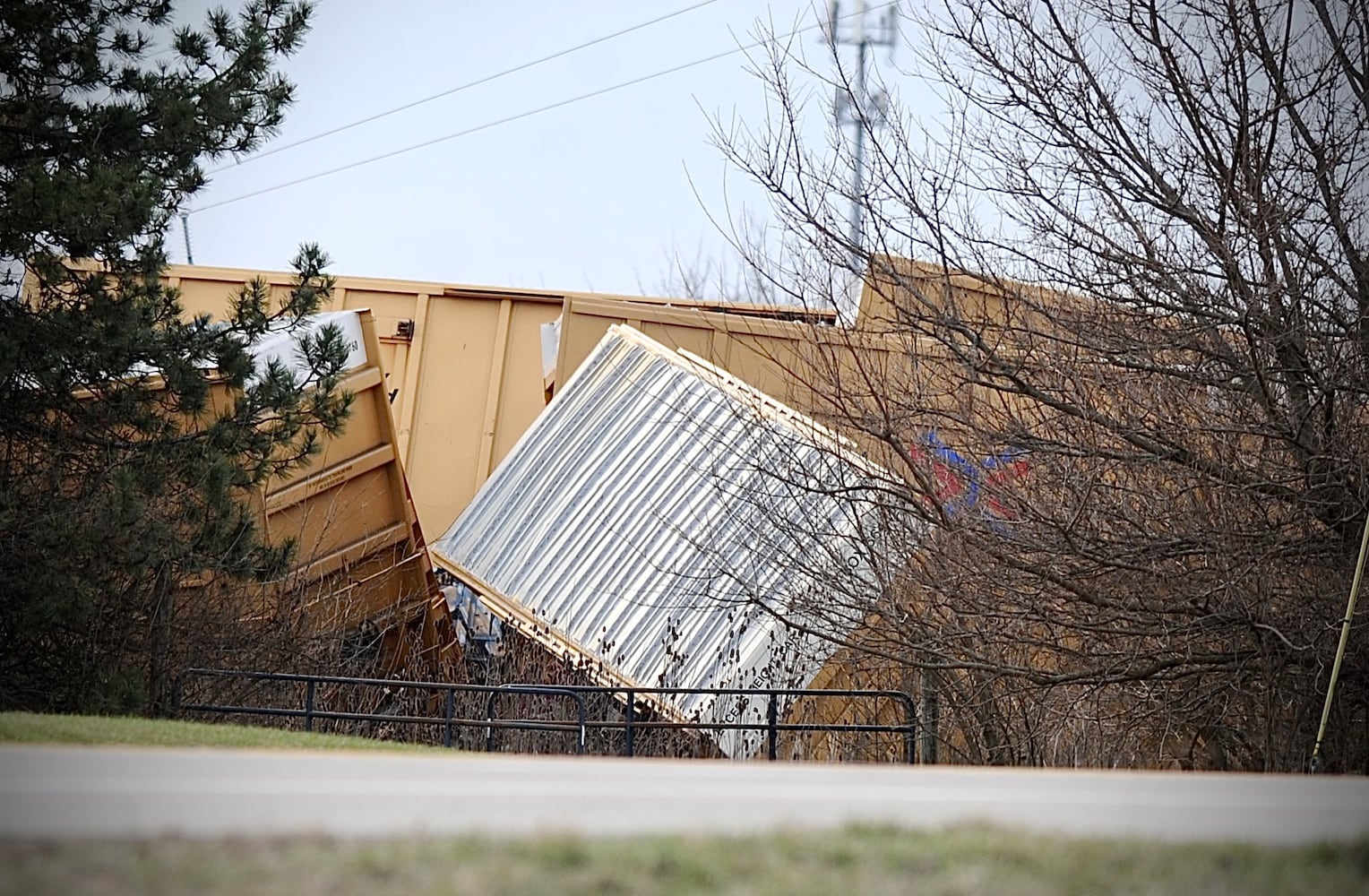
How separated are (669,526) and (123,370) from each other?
419 cm

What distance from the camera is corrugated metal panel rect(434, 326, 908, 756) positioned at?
32.4ft

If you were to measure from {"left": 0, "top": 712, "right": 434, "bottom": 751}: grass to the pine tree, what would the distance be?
247 centimetres

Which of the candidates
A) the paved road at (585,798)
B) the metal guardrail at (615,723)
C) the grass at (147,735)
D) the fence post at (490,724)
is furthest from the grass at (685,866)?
the fence post at (490,724)

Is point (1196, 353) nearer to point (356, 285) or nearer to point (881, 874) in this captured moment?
point (881, 874)

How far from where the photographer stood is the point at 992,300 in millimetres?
9523

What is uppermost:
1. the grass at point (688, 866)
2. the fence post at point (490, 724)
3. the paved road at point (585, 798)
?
the paved road at point (585, 798)

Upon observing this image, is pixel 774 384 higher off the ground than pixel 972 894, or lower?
higher

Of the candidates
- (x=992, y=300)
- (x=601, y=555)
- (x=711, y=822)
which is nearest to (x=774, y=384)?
(x=601, y=555)

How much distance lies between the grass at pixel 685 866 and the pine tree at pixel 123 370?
7.17m

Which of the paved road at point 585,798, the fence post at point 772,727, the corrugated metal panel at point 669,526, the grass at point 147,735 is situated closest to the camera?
the paved road at point 585,798

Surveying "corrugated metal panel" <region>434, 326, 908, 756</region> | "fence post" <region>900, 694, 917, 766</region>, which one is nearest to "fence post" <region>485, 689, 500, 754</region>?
"corrugated metal panel" <region>434, 326, 908, 756</region>

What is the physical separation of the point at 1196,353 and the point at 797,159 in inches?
111

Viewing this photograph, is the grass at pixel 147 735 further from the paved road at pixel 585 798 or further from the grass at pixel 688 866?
the grass at pixel 688 866

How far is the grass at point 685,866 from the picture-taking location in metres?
2.78
